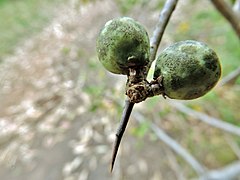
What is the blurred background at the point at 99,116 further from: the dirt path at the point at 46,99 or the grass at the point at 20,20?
the grass at the point at 20,20

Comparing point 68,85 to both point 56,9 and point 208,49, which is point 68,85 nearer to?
point 56,9

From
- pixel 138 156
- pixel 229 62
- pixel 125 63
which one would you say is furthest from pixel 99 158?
pixel 125 63

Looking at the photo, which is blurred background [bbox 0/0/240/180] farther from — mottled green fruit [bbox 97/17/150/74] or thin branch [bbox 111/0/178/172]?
mottled green fruit [bbox 97/17/150/74]

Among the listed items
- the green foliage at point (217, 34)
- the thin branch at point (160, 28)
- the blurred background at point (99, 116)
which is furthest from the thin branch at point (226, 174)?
the thin branch at point (160, 28)

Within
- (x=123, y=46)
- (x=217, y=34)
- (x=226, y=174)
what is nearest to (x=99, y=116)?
(x=217, y=34)

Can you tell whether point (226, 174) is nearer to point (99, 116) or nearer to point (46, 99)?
point (99, 116)

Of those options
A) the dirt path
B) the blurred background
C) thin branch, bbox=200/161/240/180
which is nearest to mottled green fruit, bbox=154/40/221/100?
the blurred background
